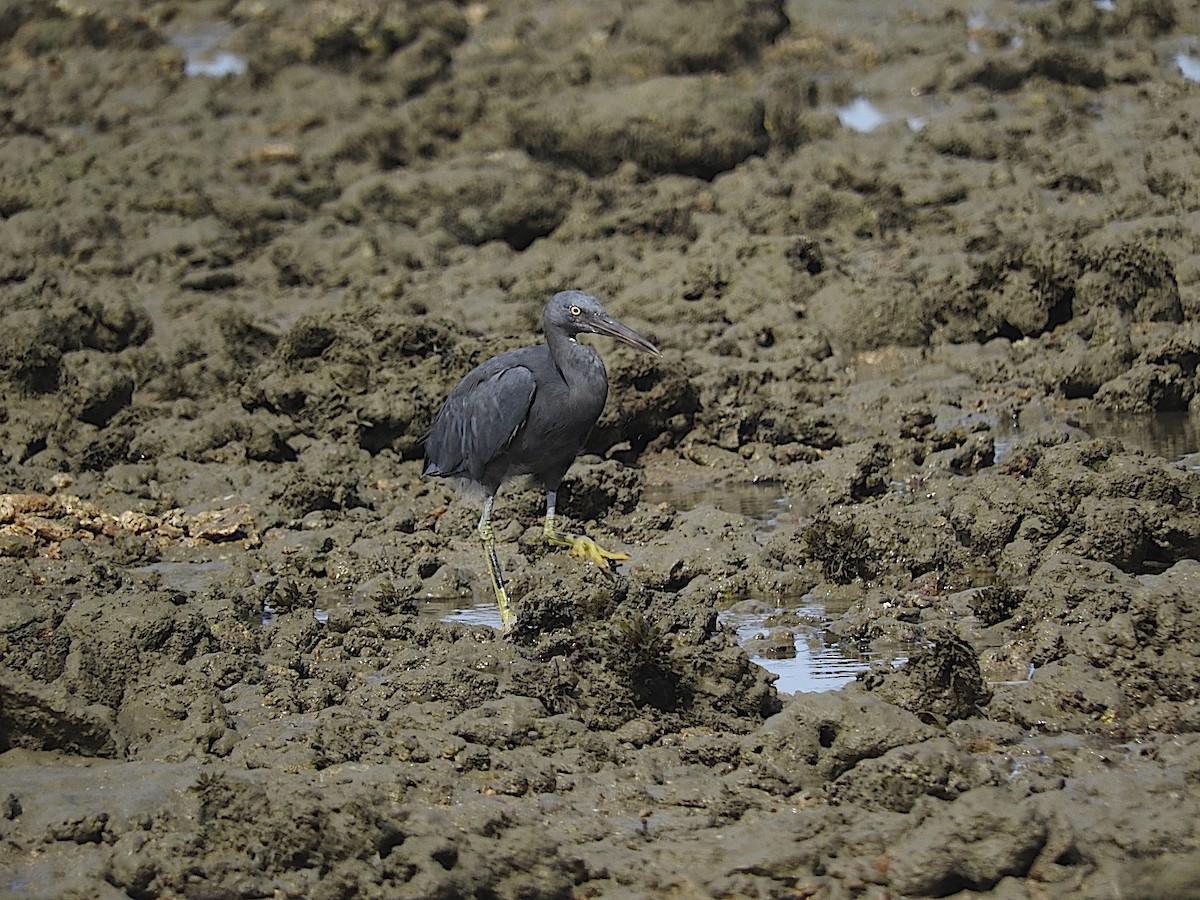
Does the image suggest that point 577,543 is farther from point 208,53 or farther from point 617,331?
point 208,53

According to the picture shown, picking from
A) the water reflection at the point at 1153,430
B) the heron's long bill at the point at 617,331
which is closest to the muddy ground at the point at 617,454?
the water reflection at the point at 1153,430

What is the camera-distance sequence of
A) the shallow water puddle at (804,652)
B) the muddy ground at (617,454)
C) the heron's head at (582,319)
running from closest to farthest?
1. the muddy ground at (617,454)
2. the shallow water puddle at (804,652)
3. the heron's head at (582,319)

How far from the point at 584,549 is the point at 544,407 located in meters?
0.75

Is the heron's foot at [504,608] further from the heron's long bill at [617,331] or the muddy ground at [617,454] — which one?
the heron's long bill at [617,331]

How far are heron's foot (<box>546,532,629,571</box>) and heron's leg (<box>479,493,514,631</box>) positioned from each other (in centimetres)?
34

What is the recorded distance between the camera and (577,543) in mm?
8453

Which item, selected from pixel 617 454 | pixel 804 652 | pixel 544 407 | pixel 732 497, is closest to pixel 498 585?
pixel 544 407

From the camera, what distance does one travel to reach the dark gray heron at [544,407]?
27.0 ft

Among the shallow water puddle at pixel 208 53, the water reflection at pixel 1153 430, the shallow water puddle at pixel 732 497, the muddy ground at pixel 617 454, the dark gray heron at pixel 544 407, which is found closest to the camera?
the muddy ground at pixel 617 454

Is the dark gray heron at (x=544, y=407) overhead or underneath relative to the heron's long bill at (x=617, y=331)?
underneath

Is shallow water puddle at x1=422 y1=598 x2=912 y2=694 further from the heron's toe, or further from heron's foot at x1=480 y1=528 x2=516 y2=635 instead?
the heron's toe

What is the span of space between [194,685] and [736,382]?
18.5ft

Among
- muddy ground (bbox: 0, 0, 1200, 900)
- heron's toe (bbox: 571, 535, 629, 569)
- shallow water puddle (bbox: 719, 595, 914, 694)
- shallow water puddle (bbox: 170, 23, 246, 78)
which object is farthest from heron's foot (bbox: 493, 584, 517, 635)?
shallow water puddle (bbox: 170, 23, 246, 78)

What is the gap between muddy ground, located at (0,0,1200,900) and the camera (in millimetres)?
5121
